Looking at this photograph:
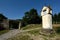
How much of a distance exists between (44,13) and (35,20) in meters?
45.0

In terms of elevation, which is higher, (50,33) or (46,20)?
(46,20)

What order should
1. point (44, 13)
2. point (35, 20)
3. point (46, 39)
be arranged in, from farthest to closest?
point (35, 20)
point (44, 13)
point (46, 39)

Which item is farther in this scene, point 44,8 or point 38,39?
point 44,8

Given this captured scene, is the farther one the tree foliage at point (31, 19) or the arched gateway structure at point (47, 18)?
the tree foliage at point (31, 19)

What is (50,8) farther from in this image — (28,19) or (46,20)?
(28,19)

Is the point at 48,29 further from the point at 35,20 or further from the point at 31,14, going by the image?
the point at 31,14

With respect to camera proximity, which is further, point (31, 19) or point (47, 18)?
point (31, 19)

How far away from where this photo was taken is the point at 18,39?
991 cm

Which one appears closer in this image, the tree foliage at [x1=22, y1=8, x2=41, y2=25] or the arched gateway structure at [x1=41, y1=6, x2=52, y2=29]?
the arched gateway structure at [x1=41, y1=6, x2=52, y2=29]

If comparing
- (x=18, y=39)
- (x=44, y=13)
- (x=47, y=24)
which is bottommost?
(x=18, y=39)

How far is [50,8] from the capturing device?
12273 millimetres

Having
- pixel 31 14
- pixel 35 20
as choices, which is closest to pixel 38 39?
pixel 35 20

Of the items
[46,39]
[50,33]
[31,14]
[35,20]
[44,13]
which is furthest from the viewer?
[31,14]

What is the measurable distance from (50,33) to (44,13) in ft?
7.07
